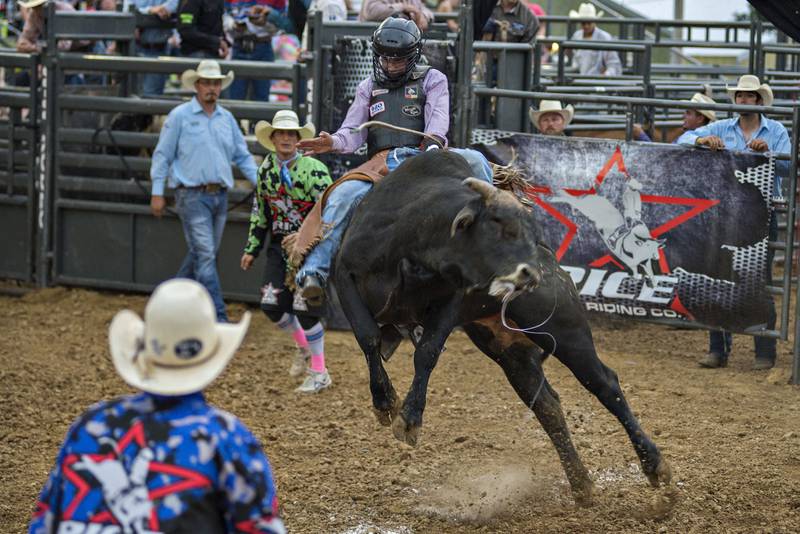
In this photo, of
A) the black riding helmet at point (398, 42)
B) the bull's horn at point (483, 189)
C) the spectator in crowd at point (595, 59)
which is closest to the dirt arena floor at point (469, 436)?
the bull's horn at point (483, 189)

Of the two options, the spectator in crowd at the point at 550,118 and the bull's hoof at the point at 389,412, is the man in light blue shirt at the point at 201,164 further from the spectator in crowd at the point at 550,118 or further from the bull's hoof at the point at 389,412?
the bull's hoof at the point at 389,412

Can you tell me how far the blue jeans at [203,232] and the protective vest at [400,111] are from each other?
3.80 m

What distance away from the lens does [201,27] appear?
12.3 metres

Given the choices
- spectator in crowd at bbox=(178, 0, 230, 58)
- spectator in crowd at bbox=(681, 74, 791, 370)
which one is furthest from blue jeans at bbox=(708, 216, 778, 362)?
spectator in crowd at bbox=(178, 0, 230, 58)

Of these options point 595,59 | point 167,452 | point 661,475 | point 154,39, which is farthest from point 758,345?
point 167,452

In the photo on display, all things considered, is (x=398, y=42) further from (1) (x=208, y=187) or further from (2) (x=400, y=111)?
(1) (x=208, y=187)

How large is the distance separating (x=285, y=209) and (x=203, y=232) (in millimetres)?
1908

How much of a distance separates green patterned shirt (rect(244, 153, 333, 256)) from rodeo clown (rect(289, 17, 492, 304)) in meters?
1.57

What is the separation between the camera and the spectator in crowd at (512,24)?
1245cm

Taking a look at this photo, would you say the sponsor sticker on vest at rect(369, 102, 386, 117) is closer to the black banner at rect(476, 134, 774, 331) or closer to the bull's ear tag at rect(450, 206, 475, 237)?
the bull's ear tag at rect(450, 206, 475, 237)

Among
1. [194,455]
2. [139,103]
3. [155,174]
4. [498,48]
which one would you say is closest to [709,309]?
[498,48]

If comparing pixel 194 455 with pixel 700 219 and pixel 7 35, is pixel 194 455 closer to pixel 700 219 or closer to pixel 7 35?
pixel 700 219

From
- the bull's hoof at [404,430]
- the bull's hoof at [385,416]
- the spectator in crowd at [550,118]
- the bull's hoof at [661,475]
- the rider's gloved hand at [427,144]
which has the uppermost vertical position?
the spectator in crowd at [550,118]

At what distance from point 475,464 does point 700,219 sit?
3128 mm
